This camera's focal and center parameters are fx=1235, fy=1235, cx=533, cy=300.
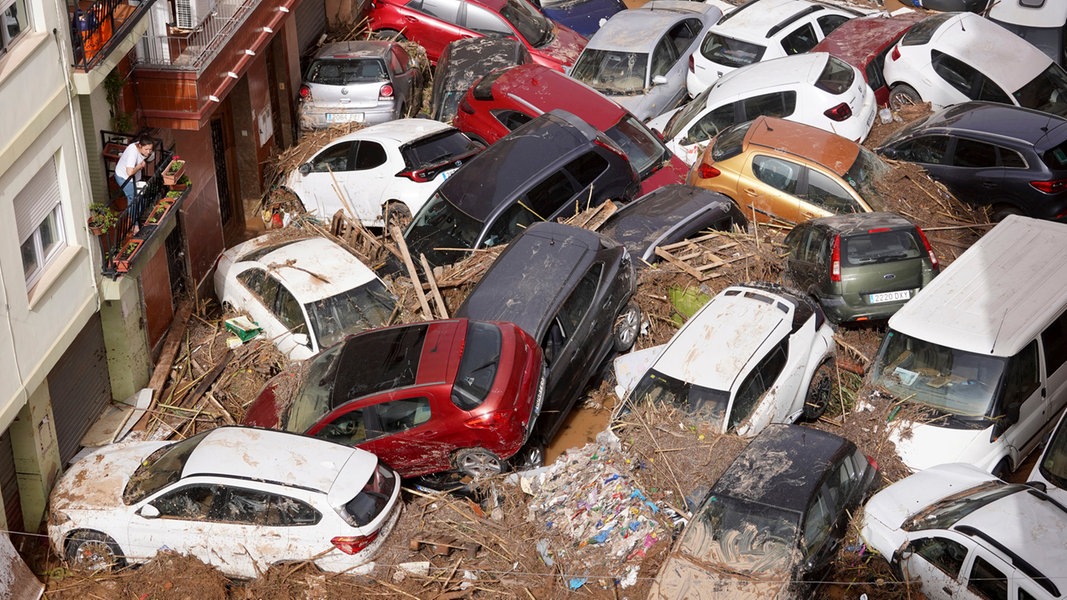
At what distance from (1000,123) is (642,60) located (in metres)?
5.95

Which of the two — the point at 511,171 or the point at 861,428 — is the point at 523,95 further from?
the point at 861,428

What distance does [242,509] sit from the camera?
37.3ft

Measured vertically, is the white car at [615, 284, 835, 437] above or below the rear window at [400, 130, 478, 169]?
above

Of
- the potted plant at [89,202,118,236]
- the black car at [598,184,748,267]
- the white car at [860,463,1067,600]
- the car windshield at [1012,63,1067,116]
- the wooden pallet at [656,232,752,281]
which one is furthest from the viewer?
the car windshield at [1012,63,1067,116]

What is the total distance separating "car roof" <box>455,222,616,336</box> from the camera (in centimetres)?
1345

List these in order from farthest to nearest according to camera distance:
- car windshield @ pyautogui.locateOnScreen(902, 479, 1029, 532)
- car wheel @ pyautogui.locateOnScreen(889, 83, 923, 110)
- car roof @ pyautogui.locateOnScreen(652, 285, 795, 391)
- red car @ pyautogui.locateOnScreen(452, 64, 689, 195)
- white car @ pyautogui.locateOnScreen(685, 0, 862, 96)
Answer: white car @ pyautogui.locateOnScreen(685, 0, 862, 96)
car wheel @ pyautogui.locateOnScreen(889, 83, 923, 110)
red car @ pyautogui.locateOnScreen(452, 64, 689, 195)
car roof @ pyautogui.locateOnScreen(652, 285, 795, 391)
car windshield @ pyautogui.locateOnScreen(902, 479, 1029, 532)

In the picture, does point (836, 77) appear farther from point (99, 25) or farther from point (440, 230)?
point (99, 25)

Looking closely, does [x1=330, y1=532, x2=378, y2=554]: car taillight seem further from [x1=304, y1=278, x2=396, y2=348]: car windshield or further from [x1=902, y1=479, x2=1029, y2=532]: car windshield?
[x1=902, y1=479, x2=1029, y2=532]: car windshield

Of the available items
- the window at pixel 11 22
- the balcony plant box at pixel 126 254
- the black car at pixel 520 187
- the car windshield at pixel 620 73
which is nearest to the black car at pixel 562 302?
the black car at pixel 520 187

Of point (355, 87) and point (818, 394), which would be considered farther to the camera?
point (355, 87)

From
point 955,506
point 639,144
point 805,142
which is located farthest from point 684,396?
point 639,144

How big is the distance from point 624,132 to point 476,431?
22.5 feet

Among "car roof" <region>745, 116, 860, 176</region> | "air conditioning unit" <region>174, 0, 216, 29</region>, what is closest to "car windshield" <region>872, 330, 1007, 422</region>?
"car roof" <region>745, 116, 860, 176</region>

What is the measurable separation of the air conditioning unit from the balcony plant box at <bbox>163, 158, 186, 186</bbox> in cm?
183
